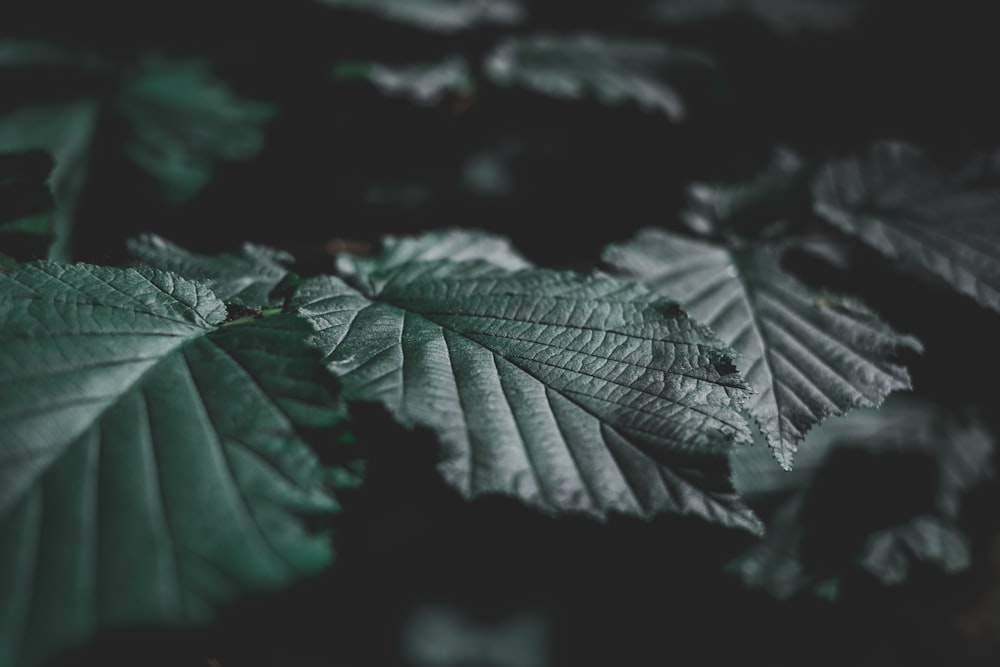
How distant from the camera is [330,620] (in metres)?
2.09

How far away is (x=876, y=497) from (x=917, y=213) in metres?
0.58

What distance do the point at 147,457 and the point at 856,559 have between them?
3.97 ft

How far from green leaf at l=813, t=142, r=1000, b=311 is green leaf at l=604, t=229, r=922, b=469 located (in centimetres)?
16

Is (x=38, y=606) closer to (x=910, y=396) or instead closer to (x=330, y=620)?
(x=910, y=396)

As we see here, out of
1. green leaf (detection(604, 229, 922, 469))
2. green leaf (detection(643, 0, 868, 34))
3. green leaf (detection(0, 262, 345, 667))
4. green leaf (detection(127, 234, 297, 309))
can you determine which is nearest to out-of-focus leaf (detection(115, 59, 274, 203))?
green leaf (detection(127, 234, 297, 309))

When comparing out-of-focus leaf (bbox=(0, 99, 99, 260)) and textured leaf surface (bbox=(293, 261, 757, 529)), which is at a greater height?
out-of-focus leaf (bbox=(0, 99, 99, 260))

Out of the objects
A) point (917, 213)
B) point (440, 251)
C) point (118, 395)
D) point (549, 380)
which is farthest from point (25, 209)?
point (917, 213)

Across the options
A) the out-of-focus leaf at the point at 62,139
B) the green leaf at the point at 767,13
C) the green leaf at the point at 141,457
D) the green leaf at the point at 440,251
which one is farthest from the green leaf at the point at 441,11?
the green leaf at the point at 141,457

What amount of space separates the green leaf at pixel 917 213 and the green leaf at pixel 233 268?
2.95ft

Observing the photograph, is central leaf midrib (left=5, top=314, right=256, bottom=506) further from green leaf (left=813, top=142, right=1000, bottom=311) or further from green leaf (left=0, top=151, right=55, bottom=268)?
green leaf (left=813, top=142, right=1000, bottom=311)

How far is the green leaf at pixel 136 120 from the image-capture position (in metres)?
1.25

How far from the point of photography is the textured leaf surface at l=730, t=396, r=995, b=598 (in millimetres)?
1212

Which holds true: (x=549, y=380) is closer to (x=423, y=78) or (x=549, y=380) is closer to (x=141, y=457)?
(x=141, y=457)

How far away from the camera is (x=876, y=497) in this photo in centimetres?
132
